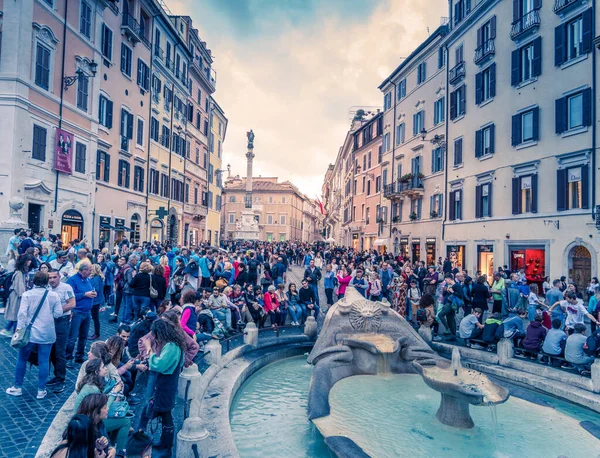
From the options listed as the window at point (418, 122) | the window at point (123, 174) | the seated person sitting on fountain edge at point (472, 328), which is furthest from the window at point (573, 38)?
the window at point (123, 174)

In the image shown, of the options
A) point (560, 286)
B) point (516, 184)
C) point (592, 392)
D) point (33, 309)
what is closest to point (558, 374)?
point (592, 392)

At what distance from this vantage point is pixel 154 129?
31547 mm

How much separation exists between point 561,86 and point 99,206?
78.3 ft

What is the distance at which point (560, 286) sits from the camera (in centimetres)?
1238

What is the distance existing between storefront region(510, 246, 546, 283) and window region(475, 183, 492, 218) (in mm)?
2981

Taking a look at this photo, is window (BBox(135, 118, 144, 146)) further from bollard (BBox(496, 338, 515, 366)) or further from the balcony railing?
bollard (BBox(496, 338, 515, 366))

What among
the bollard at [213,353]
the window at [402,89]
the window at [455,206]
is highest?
the window at [402,89]

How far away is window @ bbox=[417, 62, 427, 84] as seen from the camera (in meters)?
31.5

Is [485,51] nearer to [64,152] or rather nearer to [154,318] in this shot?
[64,152]

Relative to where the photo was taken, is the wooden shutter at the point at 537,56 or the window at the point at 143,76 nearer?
the wooden shutter at the point at 537,56

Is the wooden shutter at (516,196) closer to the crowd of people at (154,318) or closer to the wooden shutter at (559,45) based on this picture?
the wooden shutter at (559,45)

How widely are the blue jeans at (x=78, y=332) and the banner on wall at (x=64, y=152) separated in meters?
14.1

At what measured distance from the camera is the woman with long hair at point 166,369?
16.6ft

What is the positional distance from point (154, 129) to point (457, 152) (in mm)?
21240
